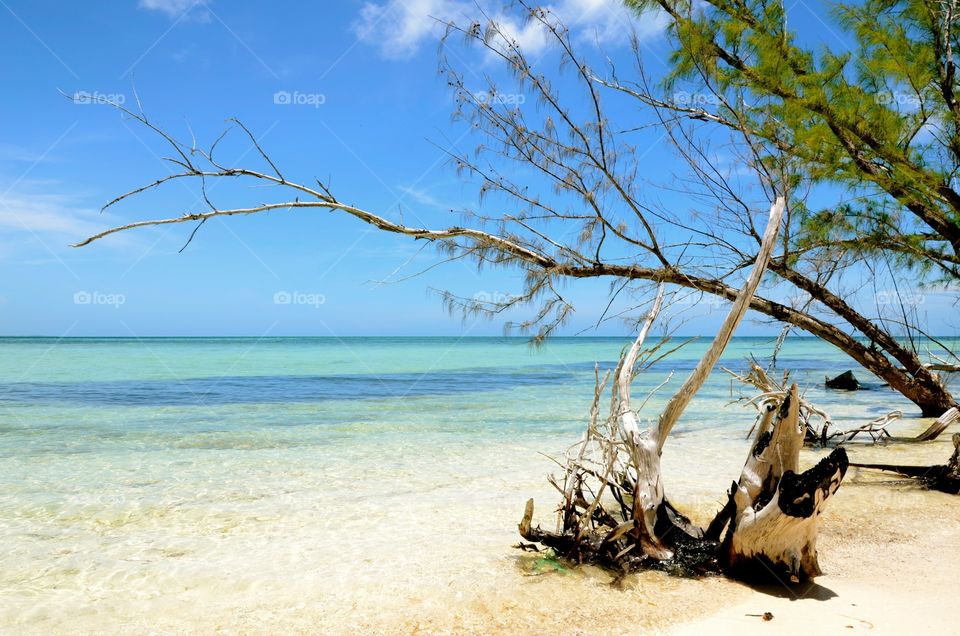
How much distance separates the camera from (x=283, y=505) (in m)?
5.62

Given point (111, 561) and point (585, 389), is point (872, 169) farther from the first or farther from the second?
point (585, 389)

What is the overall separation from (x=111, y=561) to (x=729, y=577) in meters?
3.89

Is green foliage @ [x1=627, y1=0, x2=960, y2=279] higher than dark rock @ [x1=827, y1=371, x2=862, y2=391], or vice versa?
green foliage @ [x1=627, y1=0, x2=960, y2=279]

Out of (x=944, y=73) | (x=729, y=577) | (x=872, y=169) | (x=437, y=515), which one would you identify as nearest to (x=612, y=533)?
(x=729, y=577)

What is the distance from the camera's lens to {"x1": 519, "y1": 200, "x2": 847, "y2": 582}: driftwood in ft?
11.0

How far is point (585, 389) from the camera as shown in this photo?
56.3ft

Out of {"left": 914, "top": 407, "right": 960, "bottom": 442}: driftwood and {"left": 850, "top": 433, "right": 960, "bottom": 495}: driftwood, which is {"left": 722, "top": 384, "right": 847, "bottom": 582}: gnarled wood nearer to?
{"left": 850, "top": 433, "right": 960, "bottom": 495}: driftwood

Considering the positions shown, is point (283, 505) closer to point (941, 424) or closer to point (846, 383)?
point (941, 424)

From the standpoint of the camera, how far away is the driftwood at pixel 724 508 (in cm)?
337

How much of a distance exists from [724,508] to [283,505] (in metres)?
3.66

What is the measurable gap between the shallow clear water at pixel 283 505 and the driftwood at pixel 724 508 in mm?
277

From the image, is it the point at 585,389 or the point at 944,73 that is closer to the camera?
the point at 944,73

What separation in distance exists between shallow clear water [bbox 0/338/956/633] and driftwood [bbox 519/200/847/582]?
10.9 inches

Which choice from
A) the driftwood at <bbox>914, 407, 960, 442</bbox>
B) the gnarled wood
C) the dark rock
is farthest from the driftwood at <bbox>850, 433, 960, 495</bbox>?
the dark rock
